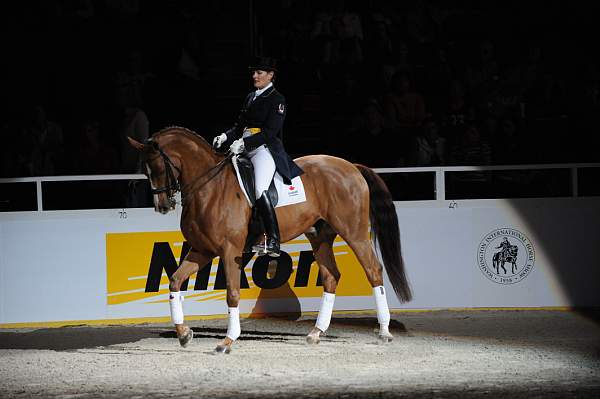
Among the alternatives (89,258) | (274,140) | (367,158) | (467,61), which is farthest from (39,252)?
(467,61)

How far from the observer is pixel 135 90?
14555 mm

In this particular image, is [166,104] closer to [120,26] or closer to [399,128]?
[120,26]

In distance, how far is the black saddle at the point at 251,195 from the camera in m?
9.77

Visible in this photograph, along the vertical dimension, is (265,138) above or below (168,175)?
above

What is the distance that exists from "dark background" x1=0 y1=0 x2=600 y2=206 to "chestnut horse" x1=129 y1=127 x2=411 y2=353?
3.19 m

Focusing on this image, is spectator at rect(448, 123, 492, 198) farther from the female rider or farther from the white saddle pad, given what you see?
the female rider

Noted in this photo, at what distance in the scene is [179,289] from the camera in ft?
31.8

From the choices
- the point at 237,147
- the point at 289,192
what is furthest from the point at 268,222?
the point at 237,147

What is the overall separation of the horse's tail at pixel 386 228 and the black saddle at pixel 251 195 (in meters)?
1.28

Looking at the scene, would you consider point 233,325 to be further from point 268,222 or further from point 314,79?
point 314,79

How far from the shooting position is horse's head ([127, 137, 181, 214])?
9.33 m

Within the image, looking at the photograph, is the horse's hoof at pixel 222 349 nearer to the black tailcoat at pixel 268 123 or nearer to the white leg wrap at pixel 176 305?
the white leg wrap at pixel 176 305

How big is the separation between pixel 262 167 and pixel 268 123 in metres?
0.45

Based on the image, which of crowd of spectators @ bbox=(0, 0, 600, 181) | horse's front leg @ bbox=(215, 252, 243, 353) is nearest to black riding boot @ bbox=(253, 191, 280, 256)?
horse's front leg @ bbox=(215, 252, 243, 353)
